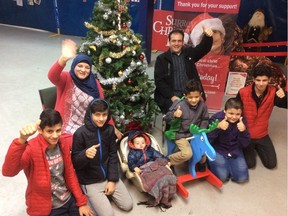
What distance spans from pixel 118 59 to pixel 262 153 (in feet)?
5.69

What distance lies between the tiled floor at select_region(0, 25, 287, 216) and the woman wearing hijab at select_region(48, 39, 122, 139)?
700 mm

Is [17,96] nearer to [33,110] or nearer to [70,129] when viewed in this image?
[33,110]

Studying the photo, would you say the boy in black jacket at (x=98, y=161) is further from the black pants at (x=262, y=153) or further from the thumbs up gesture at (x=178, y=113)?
the black pants at (x=262, y=153)

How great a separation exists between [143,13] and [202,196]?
3561mm

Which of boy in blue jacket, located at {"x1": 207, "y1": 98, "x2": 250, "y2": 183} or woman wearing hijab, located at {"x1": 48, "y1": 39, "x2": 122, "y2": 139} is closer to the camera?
woman wearing hijab, located at {"x1": 48, "y1": 39, "x2": 122, "y2": 139}

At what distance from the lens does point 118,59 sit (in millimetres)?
2707

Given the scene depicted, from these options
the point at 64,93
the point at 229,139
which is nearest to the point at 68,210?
the point at 64,93

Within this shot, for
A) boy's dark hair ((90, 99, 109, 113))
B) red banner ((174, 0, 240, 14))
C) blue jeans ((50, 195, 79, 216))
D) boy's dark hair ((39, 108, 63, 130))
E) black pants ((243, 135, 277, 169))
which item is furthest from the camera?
red banner ((174, 0, 240, 14))

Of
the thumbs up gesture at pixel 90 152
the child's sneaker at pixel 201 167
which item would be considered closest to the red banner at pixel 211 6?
the child's sneaker at pixel 201 167

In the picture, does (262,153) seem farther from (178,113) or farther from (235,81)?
(235,81)

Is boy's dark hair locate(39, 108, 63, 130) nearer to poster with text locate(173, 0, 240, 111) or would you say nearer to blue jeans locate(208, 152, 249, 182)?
blue jeans locate(208, 152, 249, 182)

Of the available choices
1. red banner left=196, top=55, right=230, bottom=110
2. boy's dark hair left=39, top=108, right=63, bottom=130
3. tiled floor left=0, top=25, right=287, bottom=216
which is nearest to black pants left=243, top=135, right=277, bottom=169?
tiled floor left=0, top=25, right=287, bottom=216

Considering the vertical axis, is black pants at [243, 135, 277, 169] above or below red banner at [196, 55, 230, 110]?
below

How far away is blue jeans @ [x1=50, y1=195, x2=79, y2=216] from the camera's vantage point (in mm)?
1948
